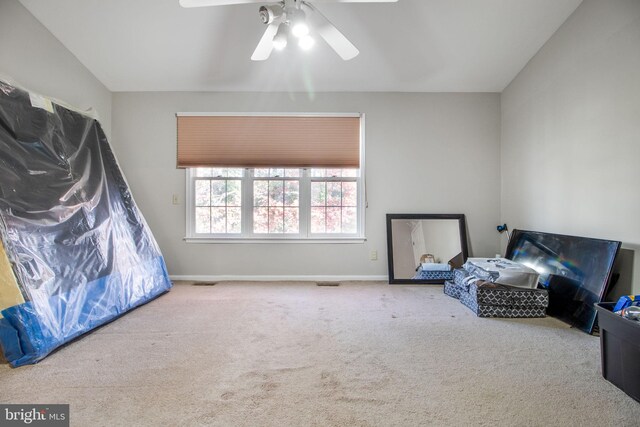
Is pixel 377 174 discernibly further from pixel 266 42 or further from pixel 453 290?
pixel 266 42

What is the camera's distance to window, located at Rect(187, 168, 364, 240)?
336cm

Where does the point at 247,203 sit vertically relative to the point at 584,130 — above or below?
below

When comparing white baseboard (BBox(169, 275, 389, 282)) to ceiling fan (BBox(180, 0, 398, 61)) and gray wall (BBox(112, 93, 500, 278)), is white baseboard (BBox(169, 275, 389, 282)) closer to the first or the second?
gray wall (BBox(112, 93, 500, 278))

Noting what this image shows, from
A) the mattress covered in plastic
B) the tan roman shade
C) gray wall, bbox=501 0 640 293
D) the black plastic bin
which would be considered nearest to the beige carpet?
the black plastic bin

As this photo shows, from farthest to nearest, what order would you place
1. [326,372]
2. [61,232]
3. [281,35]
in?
[61,232], [281,35], [326,372]

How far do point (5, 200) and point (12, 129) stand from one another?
583 mm

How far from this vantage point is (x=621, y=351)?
4.50 ft

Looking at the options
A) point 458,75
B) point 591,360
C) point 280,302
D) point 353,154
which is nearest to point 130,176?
point 280,302

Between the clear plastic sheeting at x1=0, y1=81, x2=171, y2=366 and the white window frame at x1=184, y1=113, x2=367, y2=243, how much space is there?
559 mm

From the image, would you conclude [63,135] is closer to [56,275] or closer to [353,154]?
[56,275]

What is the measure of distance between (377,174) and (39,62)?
3449mm

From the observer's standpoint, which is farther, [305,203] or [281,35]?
[305,203]

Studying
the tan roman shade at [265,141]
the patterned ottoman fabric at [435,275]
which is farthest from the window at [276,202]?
the patterned ottoman fabric at [435,275]

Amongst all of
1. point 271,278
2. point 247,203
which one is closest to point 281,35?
point 247,203
